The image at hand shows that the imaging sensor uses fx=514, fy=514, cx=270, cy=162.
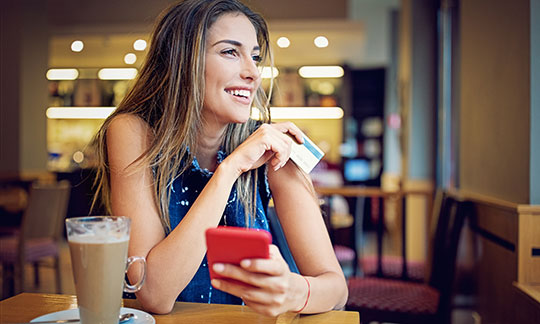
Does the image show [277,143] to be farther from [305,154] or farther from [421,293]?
[421,293]

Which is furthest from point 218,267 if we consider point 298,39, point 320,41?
point 320,41

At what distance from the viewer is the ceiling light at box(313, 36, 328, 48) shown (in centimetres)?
677

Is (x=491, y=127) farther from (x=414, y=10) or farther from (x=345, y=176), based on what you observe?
(x=345, y=176)

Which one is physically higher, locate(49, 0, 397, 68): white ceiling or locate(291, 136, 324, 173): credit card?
locate(49, 0, 397, 68): white ceiling

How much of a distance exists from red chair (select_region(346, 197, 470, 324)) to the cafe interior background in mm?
161

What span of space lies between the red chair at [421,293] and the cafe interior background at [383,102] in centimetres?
16

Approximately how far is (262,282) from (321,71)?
8771 millimetres

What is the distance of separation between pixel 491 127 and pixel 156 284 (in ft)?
6.09

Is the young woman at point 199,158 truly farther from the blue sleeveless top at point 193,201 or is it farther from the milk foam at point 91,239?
the milk foam at point 91,239

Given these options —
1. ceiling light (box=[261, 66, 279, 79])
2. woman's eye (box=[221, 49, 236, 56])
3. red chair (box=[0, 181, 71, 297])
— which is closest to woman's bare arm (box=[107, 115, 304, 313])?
woman's eye (box=[221, 49, 236, 56])

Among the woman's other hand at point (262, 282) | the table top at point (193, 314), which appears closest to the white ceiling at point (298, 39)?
the table top at point (193, 314)

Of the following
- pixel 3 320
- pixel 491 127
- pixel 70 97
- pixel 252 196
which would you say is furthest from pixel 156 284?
pixel 70 97

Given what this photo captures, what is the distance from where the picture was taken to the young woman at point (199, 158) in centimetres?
122

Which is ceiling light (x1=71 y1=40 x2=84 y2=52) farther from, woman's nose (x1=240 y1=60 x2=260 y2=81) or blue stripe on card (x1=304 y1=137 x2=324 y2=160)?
blue stripe on card (x1=304 y1=137 x2=324 y2=160)
